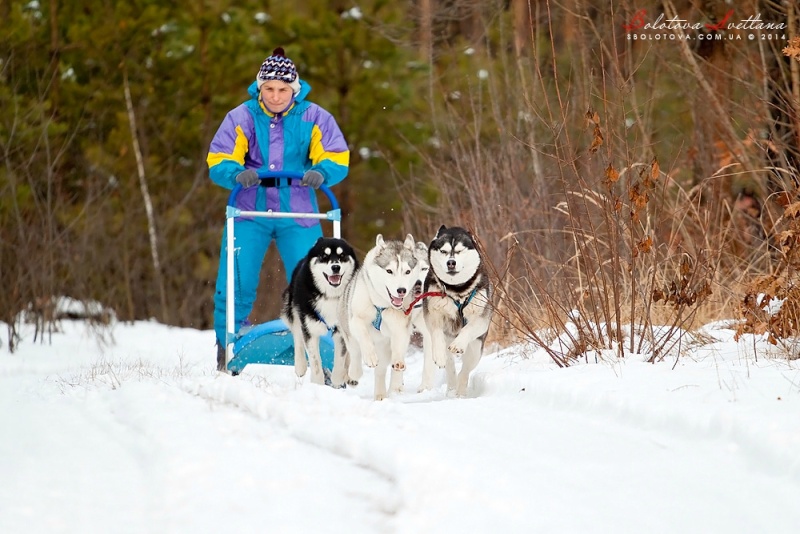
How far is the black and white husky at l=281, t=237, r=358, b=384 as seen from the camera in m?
6.25

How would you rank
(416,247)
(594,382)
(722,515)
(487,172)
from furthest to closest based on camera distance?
(487,172) → (416,247) → (594,382) → (722,515)

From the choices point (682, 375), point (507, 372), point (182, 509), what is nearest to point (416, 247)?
point (507, 372)

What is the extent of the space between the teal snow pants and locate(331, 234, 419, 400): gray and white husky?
45.3 inches

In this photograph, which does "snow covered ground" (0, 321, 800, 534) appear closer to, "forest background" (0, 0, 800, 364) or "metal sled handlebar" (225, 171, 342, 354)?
"metal sled handlebar" (225, 171, 342, 354)

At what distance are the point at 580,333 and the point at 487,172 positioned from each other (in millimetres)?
2838

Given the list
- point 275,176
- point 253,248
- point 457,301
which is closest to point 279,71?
point 275,176

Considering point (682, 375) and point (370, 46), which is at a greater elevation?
point (370, 46)

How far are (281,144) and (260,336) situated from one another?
1302 mm

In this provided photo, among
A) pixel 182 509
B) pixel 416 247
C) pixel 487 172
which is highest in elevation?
pixel 487 172

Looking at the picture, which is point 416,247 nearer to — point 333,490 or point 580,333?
point 580,333

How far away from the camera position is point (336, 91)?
19172mm

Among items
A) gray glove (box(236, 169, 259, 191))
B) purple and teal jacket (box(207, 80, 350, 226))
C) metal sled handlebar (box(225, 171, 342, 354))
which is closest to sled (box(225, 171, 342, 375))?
metal sled handlebar (box(225, 171, 342, 354))

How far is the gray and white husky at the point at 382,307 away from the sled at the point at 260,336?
0.79 m

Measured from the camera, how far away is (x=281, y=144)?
702 centimetres
